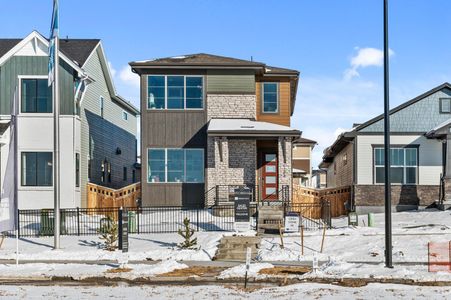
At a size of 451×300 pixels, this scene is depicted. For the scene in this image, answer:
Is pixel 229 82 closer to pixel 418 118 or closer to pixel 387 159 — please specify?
pixel 418 118

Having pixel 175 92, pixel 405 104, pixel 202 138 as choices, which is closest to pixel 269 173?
pixel 202 138

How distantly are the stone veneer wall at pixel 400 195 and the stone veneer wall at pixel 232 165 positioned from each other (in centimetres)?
572

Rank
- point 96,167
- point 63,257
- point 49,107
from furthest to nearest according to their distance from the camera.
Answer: point 96,167 → point 49,107 → point 63,257

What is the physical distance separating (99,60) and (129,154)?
888cm

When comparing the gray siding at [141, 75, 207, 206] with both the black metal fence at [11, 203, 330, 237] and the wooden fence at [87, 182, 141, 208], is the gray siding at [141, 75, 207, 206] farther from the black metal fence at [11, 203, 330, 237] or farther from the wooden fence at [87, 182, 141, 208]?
the wooden fence at [87, 182, 141, 208]

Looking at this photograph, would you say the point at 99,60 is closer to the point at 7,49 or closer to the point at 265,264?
the point at 7,49

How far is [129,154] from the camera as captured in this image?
149 ft

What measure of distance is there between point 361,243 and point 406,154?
12515 mm

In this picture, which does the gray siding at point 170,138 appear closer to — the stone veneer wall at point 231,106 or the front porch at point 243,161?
the stone veneer wall at point 231,106

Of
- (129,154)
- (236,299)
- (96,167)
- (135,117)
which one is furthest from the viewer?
(135,117)

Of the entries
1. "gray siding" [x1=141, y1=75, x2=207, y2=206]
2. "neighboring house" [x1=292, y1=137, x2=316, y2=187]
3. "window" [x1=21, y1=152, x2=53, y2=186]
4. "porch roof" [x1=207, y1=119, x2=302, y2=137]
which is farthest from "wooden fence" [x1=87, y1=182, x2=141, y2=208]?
"neighboring house" [x1=292, y1=137, x2=316, y2=187]

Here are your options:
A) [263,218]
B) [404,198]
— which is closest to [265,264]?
[263,218]

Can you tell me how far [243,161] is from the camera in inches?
1261

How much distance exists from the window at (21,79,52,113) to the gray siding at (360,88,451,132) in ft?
52.6
